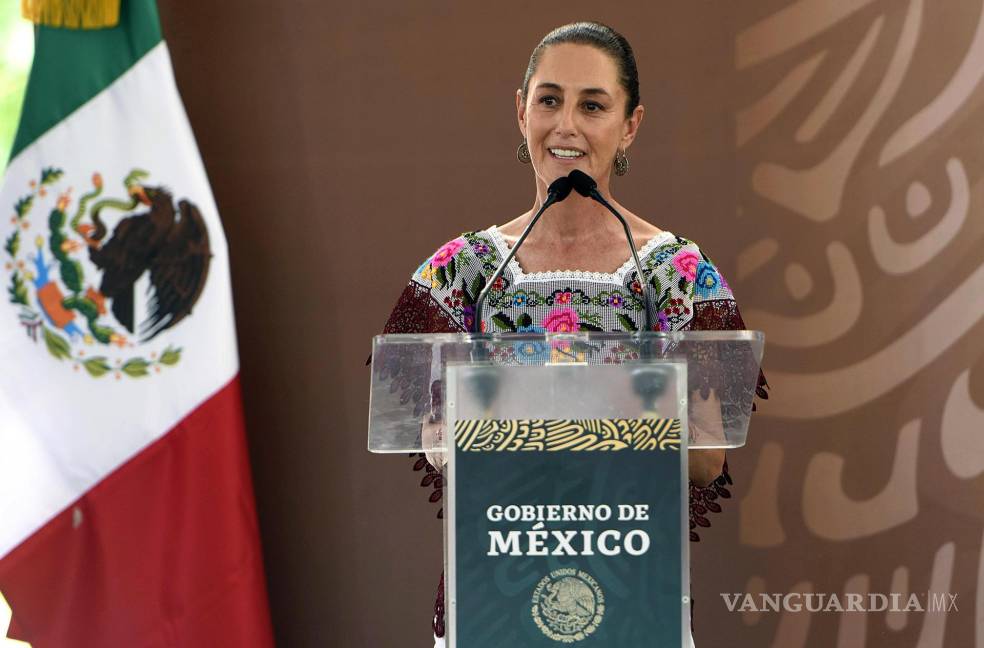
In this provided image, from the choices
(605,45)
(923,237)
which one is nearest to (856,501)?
(923,237)

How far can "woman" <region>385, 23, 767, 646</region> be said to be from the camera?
1.97m

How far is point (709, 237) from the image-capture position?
3.15 m

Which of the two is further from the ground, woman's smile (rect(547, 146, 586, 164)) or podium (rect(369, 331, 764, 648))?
woman's smile (rect(547, 146, 586, 164))

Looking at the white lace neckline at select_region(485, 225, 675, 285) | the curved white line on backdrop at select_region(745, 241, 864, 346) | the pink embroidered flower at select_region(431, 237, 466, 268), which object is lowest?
the curved white line on backdrop at select_region(745, 241, 864, 346)

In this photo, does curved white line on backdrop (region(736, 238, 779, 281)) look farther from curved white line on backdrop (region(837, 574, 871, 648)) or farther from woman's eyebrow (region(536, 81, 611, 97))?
woman's eyebrow (region(536, 81, 611, 97))

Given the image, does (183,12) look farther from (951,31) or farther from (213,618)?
(951,31)

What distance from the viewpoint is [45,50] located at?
2.78 m

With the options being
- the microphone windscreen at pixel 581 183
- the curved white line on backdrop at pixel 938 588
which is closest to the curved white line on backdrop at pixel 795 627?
the curved white line on backdrop at pixel 938 588

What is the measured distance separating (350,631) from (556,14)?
5.74ft

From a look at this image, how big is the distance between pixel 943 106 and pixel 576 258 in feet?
5.01

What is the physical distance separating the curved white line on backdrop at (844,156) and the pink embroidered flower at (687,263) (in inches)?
46.6

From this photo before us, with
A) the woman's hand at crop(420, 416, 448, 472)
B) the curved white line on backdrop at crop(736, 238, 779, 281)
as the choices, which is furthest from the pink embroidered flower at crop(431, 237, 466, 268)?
the curved white line on backdrop at crop(736, 238, 779, 281)

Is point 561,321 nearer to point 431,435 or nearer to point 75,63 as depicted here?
point 431,435

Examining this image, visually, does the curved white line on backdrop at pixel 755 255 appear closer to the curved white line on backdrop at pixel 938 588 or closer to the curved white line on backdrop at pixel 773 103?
the curved white line on backdrop at pixel 773 103
